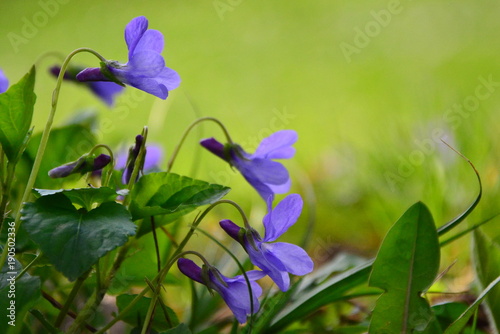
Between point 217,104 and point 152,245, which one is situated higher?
point 152,245

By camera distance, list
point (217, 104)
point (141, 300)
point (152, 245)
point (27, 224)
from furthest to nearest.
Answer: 1. point (217, 104)
2. point (152, 245)
3. point (141, 300)
4. point (27, 224)

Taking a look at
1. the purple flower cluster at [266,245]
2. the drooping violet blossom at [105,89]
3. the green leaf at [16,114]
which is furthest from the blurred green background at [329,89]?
the green leaf at [16,114]

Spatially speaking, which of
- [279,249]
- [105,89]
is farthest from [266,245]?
[105,89]

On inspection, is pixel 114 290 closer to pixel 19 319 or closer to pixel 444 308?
pixel 19 319

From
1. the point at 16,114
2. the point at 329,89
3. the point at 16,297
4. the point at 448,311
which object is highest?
the point at 16,114

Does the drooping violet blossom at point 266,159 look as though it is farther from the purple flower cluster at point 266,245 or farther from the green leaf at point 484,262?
the green leaf at point 484,262

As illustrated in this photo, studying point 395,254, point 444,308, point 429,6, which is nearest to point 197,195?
point 395,254

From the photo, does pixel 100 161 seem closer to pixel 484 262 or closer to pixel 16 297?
pixel 16 297
